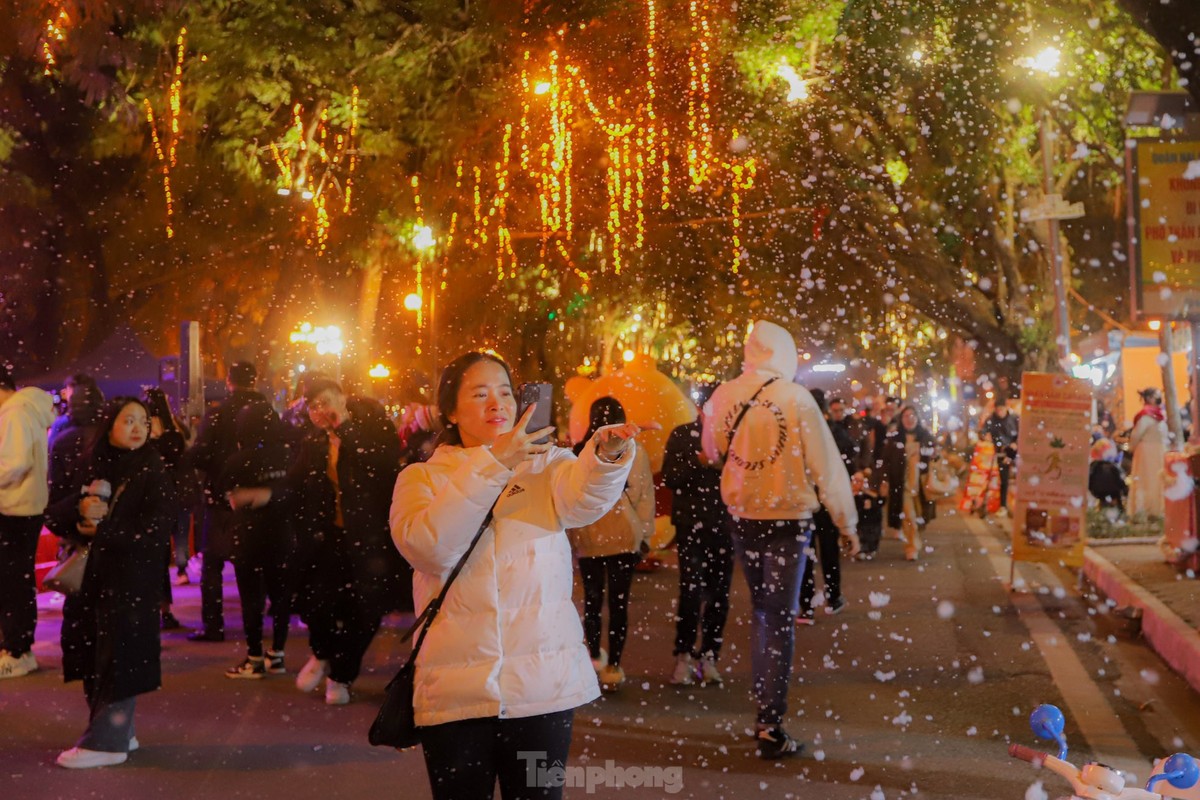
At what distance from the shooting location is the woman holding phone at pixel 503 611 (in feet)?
11.6

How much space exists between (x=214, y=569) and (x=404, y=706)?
6777 mm

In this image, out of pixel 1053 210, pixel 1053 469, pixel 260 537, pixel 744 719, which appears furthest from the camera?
pixel 1053 210

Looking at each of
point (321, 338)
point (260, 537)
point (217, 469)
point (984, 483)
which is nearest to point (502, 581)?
point (260, 537)

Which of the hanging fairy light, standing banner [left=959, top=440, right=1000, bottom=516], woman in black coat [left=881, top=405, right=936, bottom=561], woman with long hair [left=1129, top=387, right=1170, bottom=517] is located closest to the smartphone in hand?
woman in black coat [left=881, top=405, right=936, bottom=561]

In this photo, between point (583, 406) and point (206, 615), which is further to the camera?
point (583, 406)

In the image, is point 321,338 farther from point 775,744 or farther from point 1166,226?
point 775,744

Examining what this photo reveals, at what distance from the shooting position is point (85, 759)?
6.31 m

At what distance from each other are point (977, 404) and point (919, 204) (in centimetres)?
2148

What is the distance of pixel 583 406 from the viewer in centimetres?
1112

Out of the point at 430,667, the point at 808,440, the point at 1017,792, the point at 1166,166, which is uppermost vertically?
the point at 1166,166

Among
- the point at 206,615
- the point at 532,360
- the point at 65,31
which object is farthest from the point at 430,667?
the point at 532,360

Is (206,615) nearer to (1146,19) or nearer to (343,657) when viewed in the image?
(343,657)

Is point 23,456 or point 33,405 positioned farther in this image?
point 33,405

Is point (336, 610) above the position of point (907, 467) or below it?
below
